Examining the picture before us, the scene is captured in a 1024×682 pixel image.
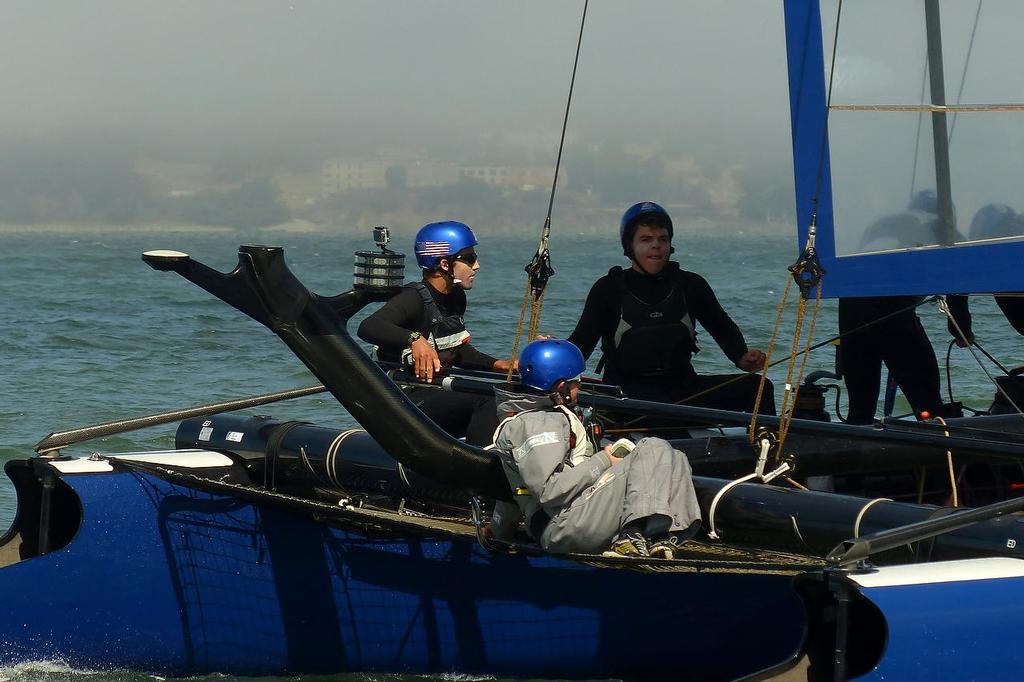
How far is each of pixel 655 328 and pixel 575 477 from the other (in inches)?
73.3

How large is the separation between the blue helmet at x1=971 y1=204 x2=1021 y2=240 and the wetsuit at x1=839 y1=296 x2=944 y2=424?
1.07 m

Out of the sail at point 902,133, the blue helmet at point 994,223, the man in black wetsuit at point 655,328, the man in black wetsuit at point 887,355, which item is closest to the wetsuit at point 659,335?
the man in black wetsuit at point 655,328

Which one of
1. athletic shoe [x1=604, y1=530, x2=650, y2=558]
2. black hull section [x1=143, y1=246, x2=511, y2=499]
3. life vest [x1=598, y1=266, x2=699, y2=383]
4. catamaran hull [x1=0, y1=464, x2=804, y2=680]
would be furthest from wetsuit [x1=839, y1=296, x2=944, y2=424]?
black hull section [x1=143, y1=246, x2=511, y2=499]

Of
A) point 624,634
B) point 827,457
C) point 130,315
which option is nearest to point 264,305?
point 624,634

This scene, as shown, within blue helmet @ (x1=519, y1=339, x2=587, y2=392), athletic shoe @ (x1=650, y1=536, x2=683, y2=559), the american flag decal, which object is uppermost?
the american flag decal

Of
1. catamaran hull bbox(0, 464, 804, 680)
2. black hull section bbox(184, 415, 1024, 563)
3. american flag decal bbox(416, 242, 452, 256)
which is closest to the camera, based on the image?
black hull section bbox(184, 415, 1024, 563)

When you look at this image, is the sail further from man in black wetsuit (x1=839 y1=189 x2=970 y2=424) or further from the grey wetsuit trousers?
the grey wetsuit trousers

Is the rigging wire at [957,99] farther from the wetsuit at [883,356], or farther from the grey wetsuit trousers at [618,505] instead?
the grey wetsuit trousers at [618,505]

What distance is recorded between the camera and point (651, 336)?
6191 mm

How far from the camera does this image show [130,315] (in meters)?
21.2

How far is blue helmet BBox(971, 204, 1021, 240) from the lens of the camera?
205 inches

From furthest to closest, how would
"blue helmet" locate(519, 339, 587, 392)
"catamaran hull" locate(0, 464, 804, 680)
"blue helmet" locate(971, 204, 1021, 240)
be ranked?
"blue helmet" locate(971, 204, 1021, 240) → "catamaran hull" locate(0, 464, 804, 680) → "blue helmet" locate(519, 339, 587, 392)

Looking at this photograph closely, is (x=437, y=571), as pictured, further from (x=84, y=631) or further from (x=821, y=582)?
(x=821, y=582)

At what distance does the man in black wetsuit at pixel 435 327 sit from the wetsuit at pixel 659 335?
2.15 feet
